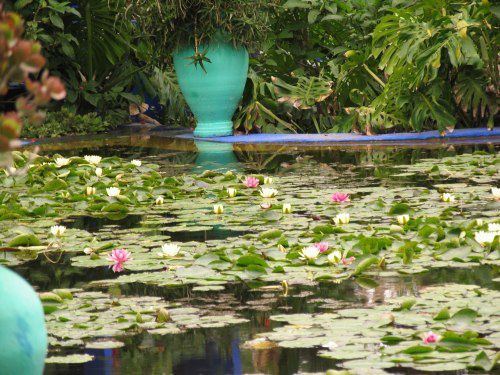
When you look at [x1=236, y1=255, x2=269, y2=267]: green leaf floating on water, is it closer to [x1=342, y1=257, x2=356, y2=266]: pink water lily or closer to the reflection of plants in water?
[x1=342, y1=257, x2=356, y2=266]: pink water lily

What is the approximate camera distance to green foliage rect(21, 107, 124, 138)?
10758 mm

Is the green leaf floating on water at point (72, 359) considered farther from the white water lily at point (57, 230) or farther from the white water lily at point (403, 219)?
the white water lily at point (403, 219)

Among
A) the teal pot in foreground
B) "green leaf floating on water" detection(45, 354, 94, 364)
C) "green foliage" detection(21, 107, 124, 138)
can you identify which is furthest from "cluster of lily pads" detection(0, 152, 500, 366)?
"green foliage" detection(21, 107, 124, 138)

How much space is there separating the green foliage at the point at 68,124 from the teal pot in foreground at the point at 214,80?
1.62m

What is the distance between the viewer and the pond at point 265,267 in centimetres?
299

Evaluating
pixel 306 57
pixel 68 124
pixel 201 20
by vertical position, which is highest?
pixel 201 20

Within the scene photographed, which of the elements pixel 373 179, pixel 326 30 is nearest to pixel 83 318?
pixel 373 179

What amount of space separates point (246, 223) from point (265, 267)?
109cm

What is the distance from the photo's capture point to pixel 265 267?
4047 millimetres

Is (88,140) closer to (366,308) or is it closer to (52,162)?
(52,162)

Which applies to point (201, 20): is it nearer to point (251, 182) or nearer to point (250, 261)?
point (251, 182)

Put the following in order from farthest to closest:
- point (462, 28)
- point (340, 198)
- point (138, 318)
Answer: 1. point (462, 28)
2. point (340, 198)
3. point (138, 318)

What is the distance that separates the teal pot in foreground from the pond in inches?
102

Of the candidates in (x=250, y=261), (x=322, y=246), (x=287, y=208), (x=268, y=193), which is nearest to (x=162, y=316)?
(x=250, y=261)
